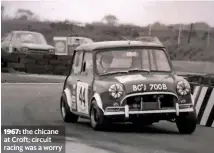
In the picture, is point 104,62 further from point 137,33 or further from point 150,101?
point 150,101

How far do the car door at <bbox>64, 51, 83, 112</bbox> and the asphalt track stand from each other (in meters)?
0.08

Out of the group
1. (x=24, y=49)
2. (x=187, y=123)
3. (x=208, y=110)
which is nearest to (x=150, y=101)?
(x=187, y=123)

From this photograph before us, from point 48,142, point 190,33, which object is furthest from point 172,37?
point 48,142

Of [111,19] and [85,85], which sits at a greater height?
[111,19]

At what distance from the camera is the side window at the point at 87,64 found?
57.1ft

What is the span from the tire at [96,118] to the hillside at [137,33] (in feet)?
1.72

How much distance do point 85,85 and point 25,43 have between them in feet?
1.95

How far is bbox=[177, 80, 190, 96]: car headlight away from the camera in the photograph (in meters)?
17.2

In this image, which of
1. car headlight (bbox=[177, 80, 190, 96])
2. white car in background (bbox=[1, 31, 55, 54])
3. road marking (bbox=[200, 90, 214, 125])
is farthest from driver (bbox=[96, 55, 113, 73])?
road marking (bbox=[200, 90, 214, 125])

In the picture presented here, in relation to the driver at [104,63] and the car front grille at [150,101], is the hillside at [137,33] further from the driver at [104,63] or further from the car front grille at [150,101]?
the car front grille at [150,101]

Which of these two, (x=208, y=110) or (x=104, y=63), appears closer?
(x=104, y=63)

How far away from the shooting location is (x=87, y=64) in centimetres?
1748

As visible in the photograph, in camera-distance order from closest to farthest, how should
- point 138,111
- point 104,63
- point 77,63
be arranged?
point 138,111
point 104,63
point 77,63

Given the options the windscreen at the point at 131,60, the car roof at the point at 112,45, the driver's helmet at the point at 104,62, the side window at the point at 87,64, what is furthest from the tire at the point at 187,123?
the side window at the point at 87,64
